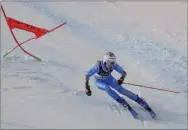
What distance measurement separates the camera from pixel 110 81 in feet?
37.9

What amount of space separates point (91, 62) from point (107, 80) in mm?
2496

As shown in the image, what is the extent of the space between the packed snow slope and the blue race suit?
49cm

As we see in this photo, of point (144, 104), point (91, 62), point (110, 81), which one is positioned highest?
point (110, 81)

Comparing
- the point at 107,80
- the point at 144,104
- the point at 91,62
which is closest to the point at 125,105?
the point at 144,104

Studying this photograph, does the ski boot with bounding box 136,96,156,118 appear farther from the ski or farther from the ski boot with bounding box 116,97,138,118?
the ski boot with bounding box 116,97,138,118

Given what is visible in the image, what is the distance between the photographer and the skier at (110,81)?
11031 millimetres

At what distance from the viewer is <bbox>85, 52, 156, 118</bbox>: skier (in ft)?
36.2

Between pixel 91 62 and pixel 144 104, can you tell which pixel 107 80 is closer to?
pixel 144 104

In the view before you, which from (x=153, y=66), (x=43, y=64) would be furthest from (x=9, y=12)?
(x=153, y=66)

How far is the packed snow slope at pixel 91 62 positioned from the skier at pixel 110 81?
309 mm

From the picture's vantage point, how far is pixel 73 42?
594 inches

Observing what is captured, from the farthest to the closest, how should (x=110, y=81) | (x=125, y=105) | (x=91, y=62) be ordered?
(x=91, y=62) → (x=110, y=81) → (x=125, y=105)

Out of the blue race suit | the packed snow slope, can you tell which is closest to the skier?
the blue race suit

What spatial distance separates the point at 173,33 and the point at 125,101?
235 inches
